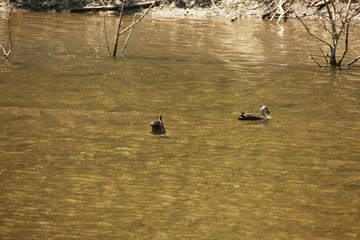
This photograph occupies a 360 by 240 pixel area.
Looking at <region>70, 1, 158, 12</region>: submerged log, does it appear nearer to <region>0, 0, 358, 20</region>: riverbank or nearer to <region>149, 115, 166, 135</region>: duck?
<region>0, 0, 358, 20</region>: riverbank

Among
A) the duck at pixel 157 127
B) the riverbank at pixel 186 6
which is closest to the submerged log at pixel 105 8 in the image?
the riverbank at pixel 186 6

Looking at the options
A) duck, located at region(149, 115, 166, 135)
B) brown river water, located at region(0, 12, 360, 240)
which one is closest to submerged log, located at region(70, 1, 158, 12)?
brown river water, located at region(0, 12, 360, 240)

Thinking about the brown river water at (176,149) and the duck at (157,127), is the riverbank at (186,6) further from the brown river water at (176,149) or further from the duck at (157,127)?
the duck at (157,127)

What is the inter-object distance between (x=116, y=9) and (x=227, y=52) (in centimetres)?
1464

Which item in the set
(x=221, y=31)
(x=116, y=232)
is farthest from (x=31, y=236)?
(x=221, y=31)

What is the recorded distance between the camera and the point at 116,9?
31281 mm

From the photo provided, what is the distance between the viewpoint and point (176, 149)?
841 centimetres

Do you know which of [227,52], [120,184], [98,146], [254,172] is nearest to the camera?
[120,184]

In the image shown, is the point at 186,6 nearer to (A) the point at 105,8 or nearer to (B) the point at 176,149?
(A) the point at 105,8

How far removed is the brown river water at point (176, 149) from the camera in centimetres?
599

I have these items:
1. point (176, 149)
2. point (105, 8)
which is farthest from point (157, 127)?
point (105, 8)

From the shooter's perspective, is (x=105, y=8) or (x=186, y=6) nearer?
(x=105, y=8)

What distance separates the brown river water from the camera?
5.99 m

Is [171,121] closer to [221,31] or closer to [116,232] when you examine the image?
[116,232]
